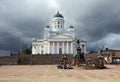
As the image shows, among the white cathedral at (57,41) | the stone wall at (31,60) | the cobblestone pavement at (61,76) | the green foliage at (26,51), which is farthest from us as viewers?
the green foliage at (26,51)

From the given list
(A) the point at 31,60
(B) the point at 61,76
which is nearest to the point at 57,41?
(A) the point at 31,60

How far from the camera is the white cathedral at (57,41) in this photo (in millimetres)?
129000

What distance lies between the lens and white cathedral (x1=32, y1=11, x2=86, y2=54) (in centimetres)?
12900

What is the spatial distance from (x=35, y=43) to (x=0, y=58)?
4758 centimetres

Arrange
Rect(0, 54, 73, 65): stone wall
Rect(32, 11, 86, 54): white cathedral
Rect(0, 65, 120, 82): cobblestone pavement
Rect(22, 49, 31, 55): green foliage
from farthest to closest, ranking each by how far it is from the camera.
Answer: Rect(22, 49, 31, 55): green foliage → Rect(32, 11, 86, 54): white cathedral → Rect(0, 54, 73, 65): stone wall → Rect(0, 65, 120, 82): cobblestone pavement

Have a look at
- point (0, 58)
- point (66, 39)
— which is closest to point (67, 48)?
point (66, 39)

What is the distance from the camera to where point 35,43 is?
138 meters

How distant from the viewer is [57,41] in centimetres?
12888

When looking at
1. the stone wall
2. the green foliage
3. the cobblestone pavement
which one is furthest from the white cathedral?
the cobblestone pavement

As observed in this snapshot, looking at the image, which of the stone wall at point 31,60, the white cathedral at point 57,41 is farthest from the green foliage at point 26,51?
the stone wall at point 31,60

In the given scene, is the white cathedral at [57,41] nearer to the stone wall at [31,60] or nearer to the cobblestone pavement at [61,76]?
the stone wall at [31,60]

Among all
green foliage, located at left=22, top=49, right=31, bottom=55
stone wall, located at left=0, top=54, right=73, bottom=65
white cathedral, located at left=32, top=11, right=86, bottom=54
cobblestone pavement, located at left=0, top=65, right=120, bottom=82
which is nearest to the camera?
cobblestone pavement, located at left=0, top=65, right=120, bottom=82

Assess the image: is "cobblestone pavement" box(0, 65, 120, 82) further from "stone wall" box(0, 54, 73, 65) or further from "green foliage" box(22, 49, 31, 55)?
"green foliage" box(22, 49, 31, 55)

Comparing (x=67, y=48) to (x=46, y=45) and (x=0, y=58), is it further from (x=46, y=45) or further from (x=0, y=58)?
(x=0, y=58)
